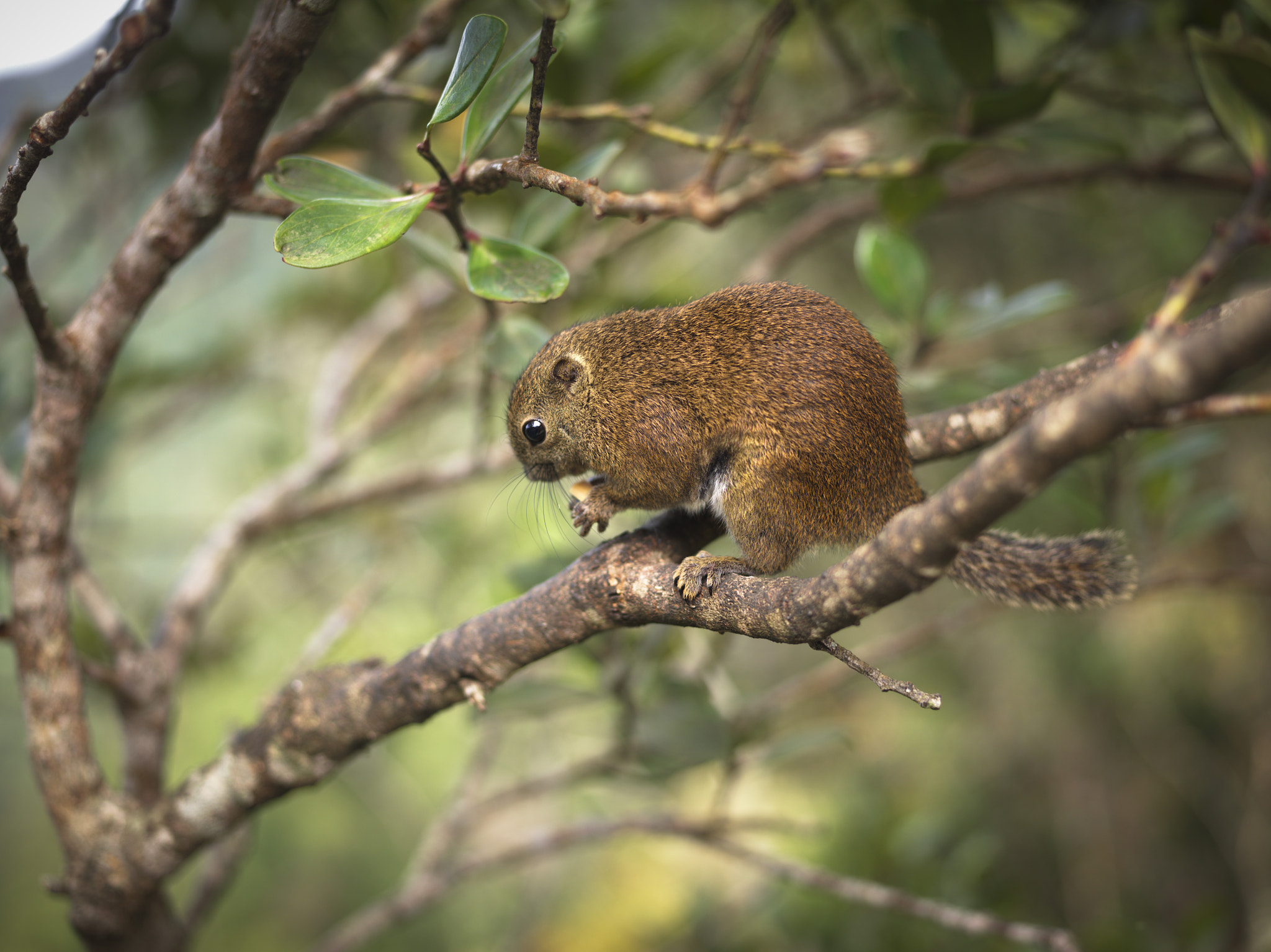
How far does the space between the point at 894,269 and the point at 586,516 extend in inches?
29.8

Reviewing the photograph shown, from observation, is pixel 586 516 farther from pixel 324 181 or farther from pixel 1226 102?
pixel 1226 102

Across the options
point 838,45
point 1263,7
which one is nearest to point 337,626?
point 838,45

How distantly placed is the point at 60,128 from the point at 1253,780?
11.2 ft

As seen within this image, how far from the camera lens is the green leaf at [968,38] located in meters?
1.53

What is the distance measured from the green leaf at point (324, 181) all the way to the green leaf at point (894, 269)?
891mm

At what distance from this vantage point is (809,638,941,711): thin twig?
738mm

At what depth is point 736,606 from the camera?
0.86 m

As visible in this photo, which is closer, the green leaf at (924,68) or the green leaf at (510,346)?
the green leaf at (510,346)

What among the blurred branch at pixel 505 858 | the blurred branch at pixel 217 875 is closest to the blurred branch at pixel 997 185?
the blurred branch at pixel 505 858

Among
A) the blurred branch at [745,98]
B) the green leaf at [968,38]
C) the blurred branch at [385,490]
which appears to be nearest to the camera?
the blurred branch at [745,98]

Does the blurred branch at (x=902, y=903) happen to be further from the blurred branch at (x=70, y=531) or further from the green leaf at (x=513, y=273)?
the green leaf at (x=513, y=273)

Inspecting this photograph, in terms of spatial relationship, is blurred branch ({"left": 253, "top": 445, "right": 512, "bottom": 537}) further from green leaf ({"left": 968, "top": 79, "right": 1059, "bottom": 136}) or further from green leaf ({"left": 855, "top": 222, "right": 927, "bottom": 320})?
green leaf ({"left": 968, "top": 79, "right": 1059, "bottom": 136})

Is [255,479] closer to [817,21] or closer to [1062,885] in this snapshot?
[817,21]

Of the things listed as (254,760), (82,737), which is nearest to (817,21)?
(254,760)
